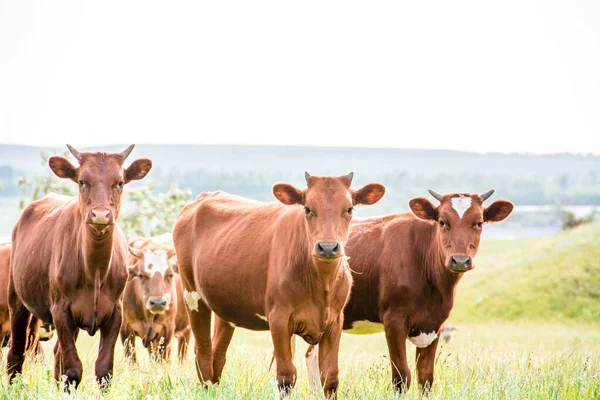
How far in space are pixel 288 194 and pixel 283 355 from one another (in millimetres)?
1602

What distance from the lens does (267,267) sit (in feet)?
29.4

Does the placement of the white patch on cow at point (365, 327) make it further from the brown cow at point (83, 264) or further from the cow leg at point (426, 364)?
the brown cow at point (83, 264)

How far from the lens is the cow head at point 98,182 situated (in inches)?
333

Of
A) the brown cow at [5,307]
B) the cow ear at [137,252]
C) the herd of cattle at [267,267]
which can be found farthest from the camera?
the cow ear at [137,252]

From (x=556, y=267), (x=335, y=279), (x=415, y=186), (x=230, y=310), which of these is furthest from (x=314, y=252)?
(x=415, y=186)

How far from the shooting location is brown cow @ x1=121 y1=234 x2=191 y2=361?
44.6 feet

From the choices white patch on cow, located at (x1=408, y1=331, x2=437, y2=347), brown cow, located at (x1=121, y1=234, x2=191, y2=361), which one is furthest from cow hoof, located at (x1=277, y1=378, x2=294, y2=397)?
brown cow, located at (x1=121, y1=234, x2=191, y2=361)

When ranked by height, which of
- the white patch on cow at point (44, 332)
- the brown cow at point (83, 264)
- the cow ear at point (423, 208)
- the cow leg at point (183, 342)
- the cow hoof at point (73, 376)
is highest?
the cow ear at point (423, 208)

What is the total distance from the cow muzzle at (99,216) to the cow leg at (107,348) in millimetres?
1234

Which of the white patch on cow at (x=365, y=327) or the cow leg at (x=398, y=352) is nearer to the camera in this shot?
the cow leg at (x=398, y=352)

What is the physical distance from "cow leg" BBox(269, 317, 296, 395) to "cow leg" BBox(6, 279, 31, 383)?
368 centimetres

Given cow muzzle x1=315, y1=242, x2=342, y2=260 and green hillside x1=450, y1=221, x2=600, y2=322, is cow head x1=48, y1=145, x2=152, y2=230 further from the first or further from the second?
green hillside x1=450, y1=221, x2=600, y2=322

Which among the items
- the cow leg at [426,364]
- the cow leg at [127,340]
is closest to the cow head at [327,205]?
the cow leg at [426,364]

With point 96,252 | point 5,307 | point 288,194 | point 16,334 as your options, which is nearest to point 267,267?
point 288,194
